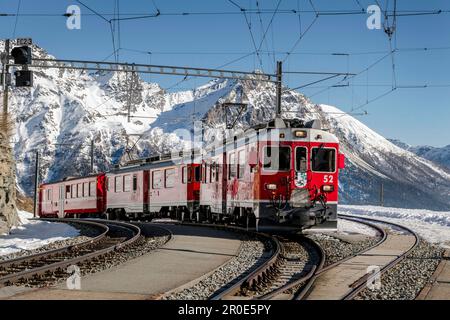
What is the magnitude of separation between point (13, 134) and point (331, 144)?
36.1 feet

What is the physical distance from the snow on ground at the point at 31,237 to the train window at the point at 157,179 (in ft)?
23.9

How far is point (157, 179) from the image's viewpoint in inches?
1331

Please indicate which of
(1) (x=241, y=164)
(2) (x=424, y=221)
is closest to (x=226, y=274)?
(1) (x=241, y=164)

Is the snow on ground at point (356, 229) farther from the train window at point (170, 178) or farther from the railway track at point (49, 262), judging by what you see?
the train window at point (170, 178)

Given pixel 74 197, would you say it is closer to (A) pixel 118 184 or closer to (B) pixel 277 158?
(A) pixel 118 184

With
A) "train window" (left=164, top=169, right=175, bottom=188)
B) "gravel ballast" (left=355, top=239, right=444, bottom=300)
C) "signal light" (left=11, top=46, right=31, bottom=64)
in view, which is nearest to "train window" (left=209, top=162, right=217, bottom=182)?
"train window" (left=164, top=169, right=175, bottom=188)

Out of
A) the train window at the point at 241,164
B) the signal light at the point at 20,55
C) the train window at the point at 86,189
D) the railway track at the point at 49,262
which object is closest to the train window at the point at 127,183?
the train window at the point at 86,189

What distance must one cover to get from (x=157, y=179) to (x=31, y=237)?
1357cm

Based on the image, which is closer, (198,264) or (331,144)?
(198,264)

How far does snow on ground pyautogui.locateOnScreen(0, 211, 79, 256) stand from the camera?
17.3m

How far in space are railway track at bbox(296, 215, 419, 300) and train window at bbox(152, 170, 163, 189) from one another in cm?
1685
